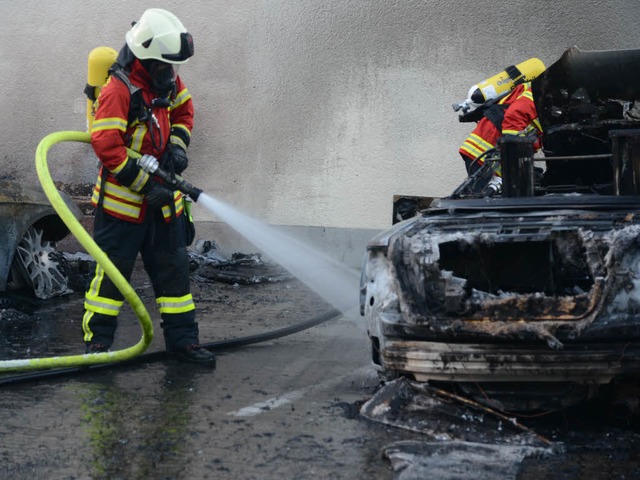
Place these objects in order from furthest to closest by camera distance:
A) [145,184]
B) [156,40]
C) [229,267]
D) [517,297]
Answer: [229,267] < [145,184] < [156,40] < [517,297]

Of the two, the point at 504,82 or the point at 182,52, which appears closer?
the point at 182,52

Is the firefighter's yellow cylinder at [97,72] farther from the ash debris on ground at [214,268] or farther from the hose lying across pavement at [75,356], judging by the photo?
the ash debris on ground at [214,268]

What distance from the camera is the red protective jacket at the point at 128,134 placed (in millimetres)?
5508

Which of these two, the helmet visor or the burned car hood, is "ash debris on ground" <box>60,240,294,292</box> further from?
the burned car hood

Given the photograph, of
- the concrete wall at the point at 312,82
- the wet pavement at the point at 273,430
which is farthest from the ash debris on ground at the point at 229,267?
the wet pavement at the point at 273,430

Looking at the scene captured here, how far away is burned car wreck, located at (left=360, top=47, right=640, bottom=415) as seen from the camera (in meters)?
3.93

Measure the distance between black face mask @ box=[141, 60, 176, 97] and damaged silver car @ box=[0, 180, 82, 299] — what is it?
1.91 meters

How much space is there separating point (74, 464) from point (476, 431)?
167 cm

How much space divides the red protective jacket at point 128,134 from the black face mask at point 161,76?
3cm

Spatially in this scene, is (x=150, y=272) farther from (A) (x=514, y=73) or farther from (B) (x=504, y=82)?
(A) (x=514, y=73)

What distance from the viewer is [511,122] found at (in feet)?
23.2

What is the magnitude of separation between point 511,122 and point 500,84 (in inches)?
40.9

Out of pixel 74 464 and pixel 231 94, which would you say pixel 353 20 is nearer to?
pixel 231 94

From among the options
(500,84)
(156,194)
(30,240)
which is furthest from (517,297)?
(30,240)
